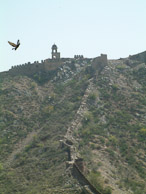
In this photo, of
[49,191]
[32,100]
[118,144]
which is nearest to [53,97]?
[32,100]

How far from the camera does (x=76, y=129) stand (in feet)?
147

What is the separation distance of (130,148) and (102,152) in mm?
3570

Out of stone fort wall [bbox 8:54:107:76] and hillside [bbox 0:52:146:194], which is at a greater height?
stone fort wall [bbox 8:54:107:76]

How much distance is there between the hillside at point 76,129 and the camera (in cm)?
3506

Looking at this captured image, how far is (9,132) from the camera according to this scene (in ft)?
163

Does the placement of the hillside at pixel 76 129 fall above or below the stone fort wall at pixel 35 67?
below

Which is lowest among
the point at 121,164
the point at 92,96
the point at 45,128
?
the point at 121,164

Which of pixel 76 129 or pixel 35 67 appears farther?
pixel 35 67

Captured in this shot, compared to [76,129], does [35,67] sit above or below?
above

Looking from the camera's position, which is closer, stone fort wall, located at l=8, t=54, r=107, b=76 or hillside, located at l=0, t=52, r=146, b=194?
hillside, located at l=0, t=52, r=146, b=194

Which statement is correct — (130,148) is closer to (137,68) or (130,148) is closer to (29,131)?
(29,131)

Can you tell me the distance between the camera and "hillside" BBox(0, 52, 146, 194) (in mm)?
35062

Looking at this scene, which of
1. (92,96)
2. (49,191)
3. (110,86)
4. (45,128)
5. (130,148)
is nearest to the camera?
(49,191)

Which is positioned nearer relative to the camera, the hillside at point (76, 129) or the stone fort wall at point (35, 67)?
the hillside at point (76, 129)
